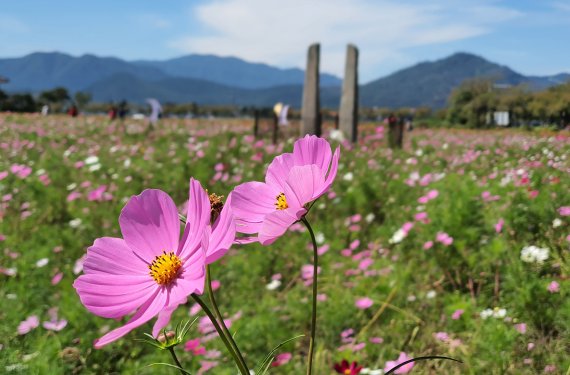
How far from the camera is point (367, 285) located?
2.52 m

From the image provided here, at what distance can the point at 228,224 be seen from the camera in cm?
50

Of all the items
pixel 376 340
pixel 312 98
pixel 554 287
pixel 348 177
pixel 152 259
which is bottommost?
pixel 376 340

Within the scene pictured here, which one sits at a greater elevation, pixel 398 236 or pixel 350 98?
pixel 350 98

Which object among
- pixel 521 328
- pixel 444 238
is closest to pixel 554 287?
pixel 521 328

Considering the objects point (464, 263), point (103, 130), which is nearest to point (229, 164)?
point (464, 263)

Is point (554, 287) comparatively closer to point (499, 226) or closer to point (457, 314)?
point (457, 314)

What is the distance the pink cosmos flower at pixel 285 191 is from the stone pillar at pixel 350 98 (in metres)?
7.70

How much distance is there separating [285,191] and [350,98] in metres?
8.24

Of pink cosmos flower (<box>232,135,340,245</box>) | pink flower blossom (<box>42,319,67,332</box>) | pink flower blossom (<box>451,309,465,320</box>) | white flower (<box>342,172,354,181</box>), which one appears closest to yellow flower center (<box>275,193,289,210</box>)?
pink cosmos flower (<box>232,135,340,245</box>)

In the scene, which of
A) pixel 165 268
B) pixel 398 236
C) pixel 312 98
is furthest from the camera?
pixel 312 98

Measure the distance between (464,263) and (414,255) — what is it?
34cm

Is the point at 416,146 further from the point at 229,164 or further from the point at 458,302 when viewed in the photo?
the point at 458,302

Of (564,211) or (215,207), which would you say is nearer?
(215,207)

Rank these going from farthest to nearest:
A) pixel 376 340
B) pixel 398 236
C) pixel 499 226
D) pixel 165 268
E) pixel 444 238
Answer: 1. pixel 398 236
2. pixel 444 238
3. pixel 499 226
4. pixel 376 340
5. pixel 165 268
